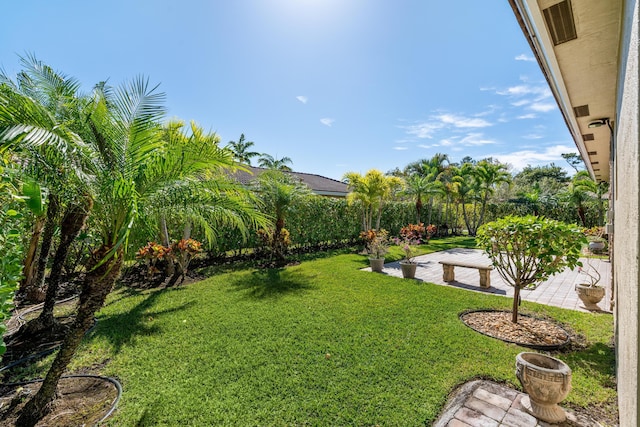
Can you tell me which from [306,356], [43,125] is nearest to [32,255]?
[43,125]

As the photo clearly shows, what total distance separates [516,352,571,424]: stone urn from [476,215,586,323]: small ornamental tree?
2.07 meters

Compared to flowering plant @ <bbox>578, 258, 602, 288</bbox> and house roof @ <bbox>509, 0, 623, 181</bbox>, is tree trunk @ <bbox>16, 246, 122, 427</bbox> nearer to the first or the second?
house roof @ <bbox>509, 0, 623, 181</bbox>

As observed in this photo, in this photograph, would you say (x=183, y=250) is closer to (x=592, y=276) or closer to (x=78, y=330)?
(x=78, y=330)

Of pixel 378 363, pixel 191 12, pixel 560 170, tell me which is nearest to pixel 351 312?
pixel 378 363

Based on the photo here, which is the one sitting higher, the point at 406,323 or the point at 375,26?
the point at 375,26

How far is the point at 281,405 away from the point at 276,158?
44.7 ft

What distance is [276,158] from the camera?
15.3m

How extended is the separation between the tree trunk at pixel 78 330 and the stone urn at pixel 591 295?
28.5 feet

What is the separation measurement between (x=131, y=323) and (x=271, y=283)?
3.41 metres

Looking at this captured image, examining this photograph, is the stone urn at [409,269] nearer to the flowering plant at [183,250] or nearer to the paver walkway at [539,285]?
the paver walkway at [539,285]

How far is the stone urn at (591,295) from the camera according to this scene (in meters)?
→ 5.67

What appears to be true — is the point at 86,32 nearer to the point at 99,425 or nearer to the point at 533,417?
the point at 99,425

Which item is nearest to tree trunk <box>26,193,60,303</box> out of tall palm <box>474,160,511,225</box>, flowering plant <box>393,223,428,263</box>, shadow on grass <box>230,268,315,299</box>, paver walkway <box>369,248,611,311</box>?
shadow on grass <box>230,268,315,299</box>

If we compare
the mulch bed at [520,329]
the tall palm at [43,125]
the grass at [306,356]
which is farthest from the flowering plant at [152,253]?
the mulch bed at [520,329]
